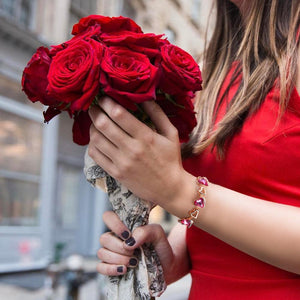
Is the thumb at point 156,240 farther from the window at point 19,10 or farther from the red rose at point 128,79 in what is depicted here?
the window at point 19,10

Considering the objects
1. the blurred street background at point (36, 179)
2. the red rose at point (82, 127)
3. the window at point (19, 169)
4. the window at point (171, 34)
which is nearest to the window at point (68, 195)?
the blurred street background at point (36, 179)

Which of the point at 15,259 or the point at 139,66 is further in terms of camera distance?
the point at 15,259

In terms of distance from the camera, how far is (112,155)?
1082 mm

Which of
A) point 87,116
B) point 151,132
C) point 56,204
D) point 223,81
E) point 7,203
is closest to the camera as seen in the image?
Result: point 151,132

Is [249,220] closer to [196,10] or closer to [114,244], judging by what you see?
[114,244]

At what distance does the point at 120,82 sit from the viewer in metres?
1.04

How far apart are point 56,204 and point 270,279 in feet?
36.5

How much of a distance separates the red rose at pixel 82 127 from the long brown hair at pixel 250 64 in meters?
0.32

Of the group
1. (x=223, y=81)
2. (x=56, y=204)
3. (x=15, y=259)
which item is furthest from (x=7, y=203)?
(x=223, y=81)

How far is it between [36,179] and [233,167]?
9.40m

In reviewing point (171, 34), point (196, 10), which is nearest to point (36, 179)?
Answer: point (171, 34)

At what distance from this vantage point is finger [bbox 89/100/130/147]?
1.04 m

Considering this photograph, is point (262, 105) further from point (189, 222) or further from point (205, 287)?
point (205, 287)

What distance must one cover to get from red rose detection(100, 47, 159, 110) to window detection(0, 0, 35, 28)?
351 inches
